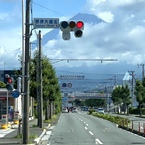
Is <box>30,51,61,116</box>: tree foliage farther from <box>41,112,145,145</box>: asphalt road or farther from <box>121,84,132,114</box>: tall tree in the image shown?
<box>121,84,132,114</box>: tall tree

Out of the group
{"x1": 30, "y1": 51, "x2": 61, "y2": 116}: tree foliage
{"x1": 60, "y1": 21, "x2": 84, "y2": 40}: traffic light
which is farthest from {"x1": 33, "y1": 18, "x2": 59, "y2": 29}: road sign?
{"x1": 30, "y1": 51, "x2": 61, "y2": 116}: tree foliage

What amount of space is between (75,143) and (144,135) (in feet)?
22.3

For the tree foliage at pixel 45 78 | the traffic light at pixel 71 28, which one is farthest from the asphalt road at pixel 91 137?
the tree foliage at pixel 45 78

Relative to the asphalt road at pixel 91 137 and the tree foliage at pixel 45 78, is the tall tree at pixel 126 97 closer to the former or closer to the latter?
the tree foliage at pixel 45 78

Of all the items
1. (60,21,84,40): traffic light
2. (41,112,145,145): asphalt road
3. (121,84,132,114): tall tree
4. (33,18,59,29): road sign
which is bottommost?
(41,112,145,145): asphalt road

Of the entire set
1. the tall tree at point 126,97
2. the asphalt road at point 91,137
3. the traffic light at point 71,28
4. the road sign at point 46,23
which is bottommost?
the asphalt road at point 91,137

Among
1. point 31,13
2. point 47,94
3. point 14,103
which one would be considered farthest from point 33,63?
point 31,13

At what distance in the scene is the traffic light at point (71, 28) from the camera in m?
16.7

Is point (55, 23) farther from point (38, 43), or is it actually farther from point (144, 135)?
point (38, 43)

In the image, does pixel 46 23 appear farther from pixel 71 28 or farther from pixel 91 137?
pixel 91 137

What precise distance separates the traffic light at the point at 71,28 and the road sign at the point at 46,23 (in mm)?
684

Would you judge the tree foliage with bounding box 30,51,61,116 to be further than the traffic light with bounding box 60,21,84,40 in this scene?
Yes

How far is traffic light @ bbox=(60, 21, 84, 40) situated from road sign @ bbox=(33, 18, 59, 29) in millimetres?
684

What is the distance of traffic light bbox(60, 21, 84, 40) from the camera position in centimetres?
1672
